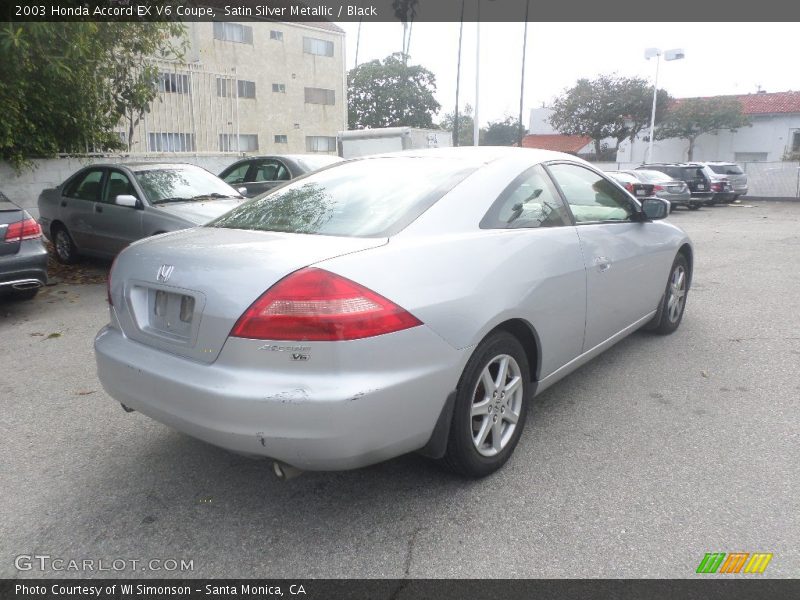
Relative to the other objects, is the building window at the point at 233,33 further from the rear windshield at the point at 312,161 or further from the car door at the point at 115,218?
the car door at the point at 115,218

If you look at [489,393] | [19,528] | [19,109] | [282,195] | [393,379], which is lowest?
[19,528]

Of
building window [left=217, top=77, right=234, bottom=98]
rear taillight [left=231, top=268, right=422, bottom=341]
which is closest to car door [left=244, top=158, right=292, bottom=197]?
building window [left=217, top=77, right=234, bottom=98]

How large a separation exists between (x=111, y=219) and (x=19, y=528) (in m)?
5.88

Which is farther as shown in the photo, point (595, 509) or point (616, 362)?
point (616, 362)

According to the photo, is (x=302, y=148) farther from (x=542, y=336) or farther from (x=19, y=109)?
(x=542, y=336)

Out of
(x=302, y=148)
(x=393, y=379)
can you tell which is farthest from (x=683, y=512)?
(x=302, y=148)

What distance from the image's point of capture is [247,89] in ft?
105

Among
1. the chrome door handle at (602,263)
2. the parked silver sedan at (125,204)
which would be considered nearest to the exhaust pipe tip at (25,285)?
the parked silver sedan at (125,204)

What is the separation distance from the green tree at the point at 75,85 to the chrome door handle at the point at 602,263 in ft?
21.8

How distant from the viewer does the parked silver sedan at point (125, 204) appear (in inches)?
286

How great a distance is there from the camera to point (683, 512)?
8.78ft

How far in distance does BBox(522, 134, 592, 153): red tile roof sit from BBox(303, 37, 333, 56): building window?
67.4ft

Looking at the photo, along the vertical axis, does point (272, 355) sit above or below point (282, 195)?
below

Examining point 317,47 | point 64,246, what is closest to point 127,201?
point 64,246
